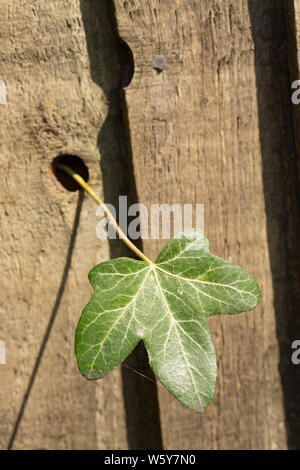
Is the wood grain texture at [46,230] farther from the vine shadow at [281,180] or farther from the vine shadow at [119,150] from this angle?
the vine shadow at [281,180]

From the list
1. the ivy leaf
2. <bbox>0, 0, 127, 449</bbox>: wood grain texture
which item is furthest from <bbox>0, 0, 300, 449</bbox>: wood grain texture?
the ivy leaf

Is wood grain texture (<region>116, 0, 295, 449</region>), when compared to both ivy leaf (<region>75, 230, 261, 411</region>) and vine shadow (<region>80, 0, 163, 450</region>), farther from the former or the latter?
ivy leaf (<region>75, 230, 261, 411</region>)

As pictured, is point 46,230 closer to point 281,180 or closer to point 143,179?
point 143,179

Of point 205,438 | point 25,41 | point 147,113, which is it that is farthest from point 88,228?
point 205,438

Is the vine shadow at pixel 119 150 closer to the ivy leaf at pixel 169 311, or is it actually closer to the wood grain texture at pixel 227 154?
the wood grain texture at pixel 227 154

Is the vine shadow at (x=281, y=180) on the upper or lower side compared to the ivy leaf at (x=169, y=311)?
upper

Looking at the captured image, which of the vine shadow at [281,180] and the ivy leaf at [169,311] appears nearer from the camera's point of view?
the ivy leaf at [169,311]

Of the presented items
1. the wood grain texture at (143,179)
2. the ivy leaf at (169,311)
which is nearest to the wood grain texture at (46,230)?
the wood grain texture at (143,179)
